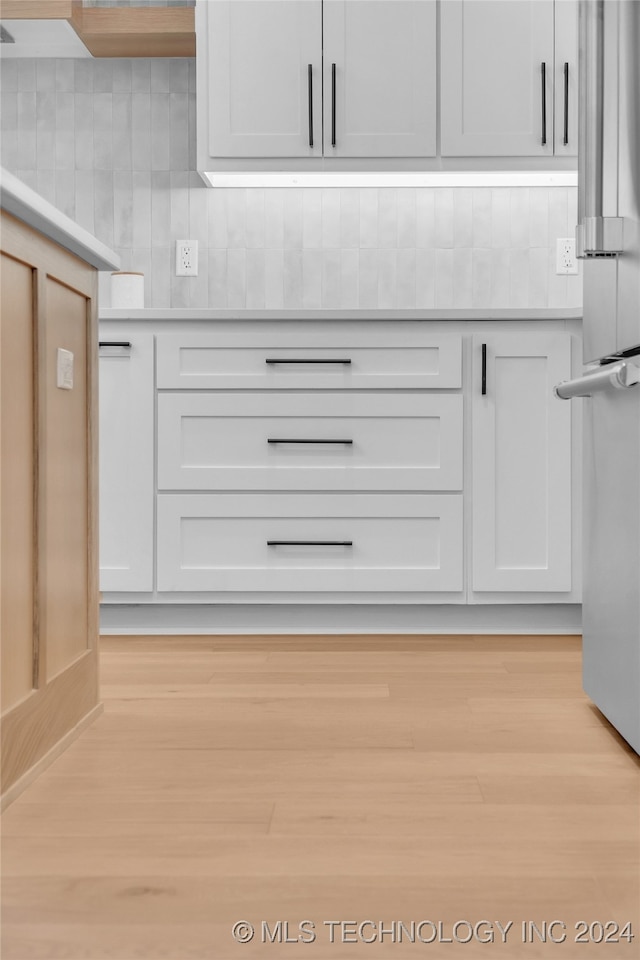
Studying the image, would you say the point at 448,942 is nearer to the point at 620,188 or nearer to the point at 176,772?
the point at 176,772

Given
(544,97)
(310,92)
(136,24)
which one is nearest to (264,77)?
(310,92)

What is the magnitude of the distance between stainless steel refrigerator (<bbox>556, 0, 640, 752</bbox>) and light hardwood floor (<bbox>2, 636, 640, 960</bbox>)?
0.63ft

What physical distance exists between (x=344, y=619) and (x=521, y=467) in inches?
26.7

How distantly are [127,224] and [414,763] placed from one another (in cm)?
237

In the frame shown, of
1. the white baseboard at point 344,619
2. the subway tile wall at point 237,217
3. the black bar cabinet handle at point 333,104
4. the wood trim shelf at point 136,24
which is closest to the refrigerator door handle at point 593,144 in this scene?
the white baseboard at point 344,619

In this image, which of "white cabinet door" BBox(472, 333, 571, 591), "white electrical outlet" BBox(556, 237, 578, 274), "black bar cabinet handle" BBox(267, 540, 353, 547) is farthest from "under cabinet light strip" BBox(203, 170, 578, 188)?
"black bar cabinet handle" BBox(267, 540, 353, 547)

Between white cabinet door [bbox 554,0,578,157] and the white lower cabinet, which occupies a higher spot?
white cabinet door [bbox 554,0,578,157]

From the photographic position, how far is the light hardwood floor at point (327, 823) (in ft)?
2.87

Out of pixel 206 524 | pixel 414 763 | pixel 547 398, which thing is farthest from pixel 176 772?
pixel 547 398

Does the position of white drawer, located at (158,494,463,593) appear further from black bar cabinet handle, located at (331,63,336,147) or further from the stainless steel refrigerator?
black bar cabinet handle, located at (331,63,336,147)

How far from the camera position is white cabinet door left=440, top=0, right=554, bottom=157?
8.82ft

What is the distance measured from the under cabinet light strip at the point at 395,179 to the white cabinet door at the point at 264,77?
12cm

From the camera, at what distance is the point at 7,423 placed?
123 centimetres

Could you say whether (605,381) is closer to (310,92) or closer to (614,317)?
(614,317)
